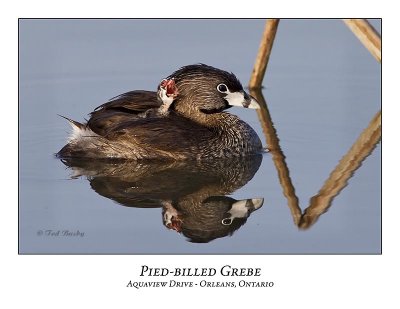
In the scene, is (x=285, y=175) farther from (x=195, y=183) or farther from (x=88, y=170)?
(x=88, y=170)

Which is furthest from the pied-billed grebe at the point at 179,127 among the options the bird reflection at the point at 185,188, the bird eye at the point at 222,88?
the bird reflection at the point at 185,188

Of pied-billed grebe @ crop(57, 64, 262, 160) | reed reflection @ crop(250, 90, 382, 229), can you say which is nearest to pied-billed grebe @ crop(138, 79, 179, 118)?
pied-billed grebe @ crop(57, 64, 262, 160)

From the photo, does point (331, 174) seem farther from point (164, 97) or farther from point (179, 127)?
point (164, 97)

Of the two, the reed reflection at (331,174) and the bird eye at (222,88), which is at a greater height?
the bird eye at (222,88)

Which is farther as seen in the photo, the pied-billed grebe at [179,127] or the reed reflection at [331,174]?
the pied-billed grebe at [179,127]

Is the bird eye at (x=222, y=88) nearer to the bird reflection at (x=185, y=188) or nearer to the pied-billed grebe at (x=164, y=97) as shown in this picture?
the pied-billed grebe at (x=164, y=97)

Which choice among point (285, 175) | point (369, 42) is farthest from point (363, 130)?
point (285, 175)

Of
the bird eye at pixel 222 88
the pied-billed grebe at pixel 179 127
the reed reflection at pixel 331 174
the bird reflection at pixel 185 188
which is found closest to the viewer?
the bird reflection at pixel 185 188
